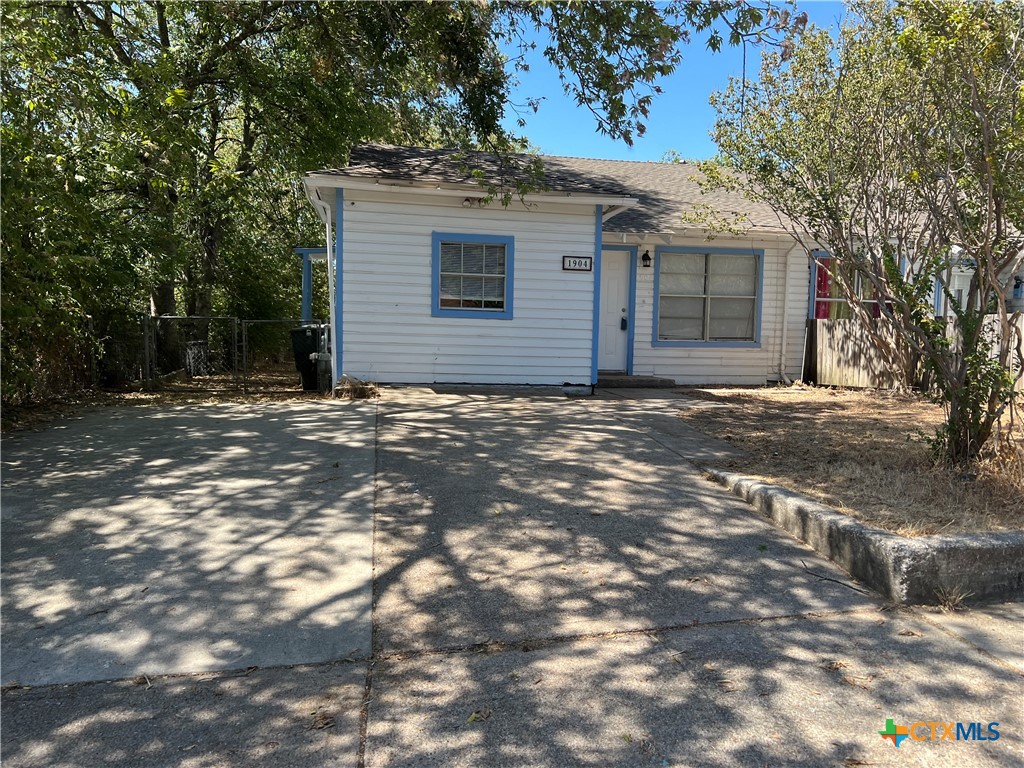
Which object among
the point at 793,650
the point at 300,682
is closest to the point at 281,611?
the point at 300,682

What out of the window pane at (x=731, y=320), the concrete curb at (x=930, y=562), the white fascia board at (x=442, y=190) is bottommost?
the concrete curb at (x=930, y=562)

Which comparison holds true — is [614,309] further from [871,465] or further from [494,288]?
[871,465]

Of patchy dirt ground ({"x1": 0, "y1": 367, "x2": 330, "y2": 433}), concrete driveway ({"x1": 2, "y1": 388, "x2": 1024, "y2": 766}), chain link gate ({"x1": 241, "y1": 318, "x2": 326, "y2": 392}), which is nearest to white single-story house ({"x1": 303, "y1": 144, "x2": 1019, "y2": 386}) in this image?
patchy dirt ground ({"x1": 0, "y1": 367, "x2": 330, "y2": 433})

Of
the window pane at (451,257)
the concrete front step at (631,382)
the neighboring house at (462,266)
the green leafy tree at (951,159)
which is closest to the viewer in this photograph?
the green leafy tree at (951,159)

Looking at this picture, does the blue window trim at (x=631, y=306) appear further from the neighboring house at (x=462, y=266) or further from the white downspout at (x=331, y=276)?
the white downspout at (x=331, y=276)

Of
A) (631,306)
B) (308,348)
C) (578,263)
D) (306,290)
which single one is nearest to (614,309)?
(631,306)

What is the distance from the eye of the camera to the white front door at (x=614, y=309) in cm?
1218

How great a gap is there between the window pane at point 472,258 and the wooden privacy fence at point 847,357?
21.1 ft

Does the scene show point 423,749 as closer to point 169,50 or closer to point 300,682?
point 300,682

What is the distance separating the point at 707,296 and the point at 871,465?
738 cm

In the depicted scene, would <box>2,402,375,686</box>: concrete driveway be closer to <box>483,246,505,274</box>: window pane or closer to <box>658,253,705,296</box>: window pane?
<box>483,246,505,274</box>: window pane

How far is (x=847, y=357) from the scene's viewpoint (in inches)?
471

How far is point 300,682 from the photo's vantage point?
2.87 m

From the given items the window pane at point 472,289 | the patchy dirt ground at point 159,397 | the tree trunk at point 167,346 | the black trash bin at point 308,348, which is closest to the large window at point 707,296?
the window pane at point 472,289
